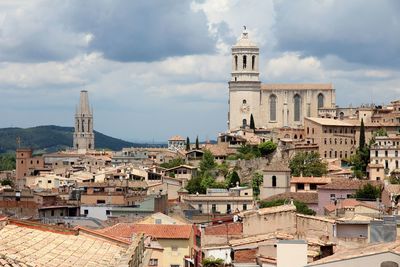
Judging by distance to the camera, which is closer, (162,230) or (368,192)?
(162,230)

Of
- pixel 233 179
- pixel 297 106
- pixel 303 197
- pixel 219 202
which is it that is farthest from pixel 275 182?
pixel 297 106

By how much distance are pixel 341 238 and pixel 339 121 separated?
99.3m

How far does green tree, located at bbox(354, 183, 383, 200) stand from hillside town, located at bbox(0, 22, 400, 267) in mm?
254

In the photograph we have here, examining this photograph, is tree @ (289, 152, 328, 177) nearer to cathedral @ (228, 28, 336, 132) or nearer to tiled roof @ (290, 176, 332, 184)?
tiled roof @ (290, 176, 332, 184)

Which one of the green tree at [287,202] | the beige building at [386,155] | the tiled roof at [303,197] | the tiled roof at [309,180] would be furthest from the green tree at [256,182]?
the green tree at [287,202]

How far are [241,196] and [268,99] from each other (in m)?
73.8

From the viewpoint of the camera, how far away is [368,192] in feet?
244

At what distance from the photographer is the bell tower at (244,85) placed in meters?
153

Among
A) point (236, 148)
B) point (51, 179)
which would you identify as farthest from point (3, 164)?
point (51, 179)

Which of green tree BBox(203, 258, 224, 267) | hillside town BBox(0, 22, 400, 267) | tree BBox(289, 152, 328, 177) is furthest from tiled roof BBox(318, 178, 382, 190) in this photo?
green tree BBox(203, 258, 224, 267)

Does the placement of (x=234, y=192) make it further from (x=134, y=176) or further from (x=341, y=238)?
(x=341, y=238)

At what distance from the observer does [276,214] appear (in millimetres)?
39500

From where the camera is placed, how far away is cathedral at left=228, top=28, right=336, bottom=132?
153 metres

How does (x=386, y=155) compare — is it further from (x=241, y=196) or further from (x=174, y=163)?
(x=241, y=196)
